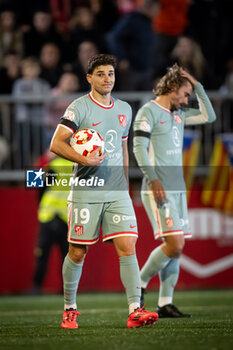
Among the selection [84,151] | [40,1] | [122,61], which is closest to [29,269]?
[122,61]

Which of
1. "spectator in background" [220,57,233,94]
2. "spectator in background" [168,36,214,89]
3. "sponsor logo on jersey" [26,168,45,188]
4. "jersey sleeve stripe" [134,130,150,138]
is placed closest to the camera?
"sponsor logo on jersey" [26,168,45,188]

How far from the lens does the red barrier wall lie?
1191 centimetres

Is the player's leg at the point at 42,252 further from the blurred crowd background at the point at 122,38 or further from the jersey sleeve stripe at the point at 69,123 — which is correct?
the jersey sleeve stripe at the point at 69,123

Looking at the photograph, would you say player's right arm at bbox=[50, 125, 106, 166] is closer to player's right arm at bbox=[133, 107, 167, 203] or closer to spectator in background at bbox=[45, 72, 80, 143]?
player's right arm at bbox=[133, 107, 167, 203]

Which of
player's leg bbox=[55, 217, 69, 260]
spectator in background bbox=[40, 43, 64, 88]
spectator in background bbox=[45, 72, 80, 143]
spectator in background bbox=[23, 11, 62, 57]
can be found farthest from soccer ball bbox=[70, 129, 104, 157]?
spectator in background bbox=[23, 11, 62, 57]

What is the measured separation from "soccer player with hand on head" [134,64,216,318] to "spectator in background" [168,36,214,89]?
173 inches

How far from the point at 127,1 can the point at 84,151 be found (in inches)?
316

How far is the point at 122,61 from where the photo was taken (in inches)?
506

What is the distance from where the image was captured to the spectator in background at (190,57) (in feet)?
40.4

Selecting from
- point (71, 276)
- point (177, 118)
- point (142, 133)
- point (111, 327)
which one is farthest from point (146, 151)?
point (111, 327)

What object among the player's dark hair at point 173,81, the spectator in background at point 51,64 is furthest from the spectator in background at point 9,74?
the player's dark hair at point 173,81

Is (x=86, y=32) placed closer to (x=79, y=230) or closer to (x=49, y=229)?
(x=49, y=229)

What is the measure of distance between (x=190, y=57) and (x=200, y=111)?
4339 millimetres

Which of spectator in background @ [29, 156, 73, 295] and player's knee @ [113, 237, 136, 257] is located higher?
player's knee @ [113, 237, 136, 257]
